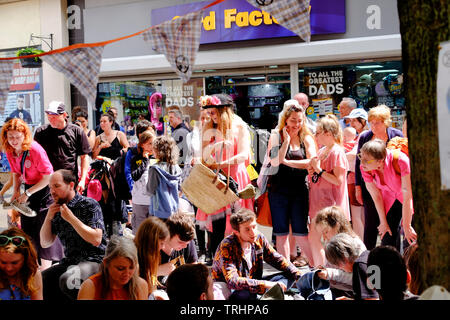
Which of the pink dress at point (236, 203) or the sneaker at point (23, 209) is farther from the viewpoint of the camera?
A: the sneaker at point (23, 209)

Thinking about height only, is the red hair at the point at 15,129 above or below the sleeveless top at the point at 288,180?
above

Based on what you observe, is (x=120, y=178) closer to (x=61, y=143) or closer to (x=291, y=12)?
(x=61, y=143)

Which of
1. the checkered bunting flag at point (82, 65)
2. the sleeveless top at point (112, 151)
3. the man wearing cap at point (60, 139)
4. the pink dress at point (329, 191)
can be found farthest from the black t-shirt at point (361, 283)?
the sleeveless top at point (112, 151)

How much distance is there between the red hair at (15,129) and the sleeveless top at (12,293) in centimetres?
250

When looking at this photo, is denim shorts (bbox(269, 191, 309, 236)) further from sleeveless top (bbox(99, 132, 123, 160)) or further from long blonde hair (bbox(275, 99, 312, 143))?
sleeveless top (bbox(99, 132, 123, 160))

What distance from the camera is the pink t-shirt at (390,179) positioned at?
445 cm

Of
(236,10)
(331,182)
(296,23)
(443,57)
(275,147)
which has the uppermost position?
(236,10)

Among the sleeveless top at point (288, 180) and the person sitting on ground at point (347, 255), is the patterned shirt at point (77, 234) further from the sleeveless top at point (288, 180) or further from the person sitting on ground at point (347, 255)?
the sleeveless top at point (288, 180)

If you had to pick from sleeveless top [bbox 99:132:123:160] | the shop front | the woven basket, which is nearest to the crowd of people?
the woven basket

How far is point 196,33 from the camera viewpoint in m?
3.75

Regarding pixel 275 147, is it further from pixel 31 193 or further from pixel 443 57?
pixel 443 57

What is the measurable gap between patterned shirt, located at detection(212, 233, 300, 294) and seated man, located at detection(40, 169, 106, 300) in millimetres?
914
